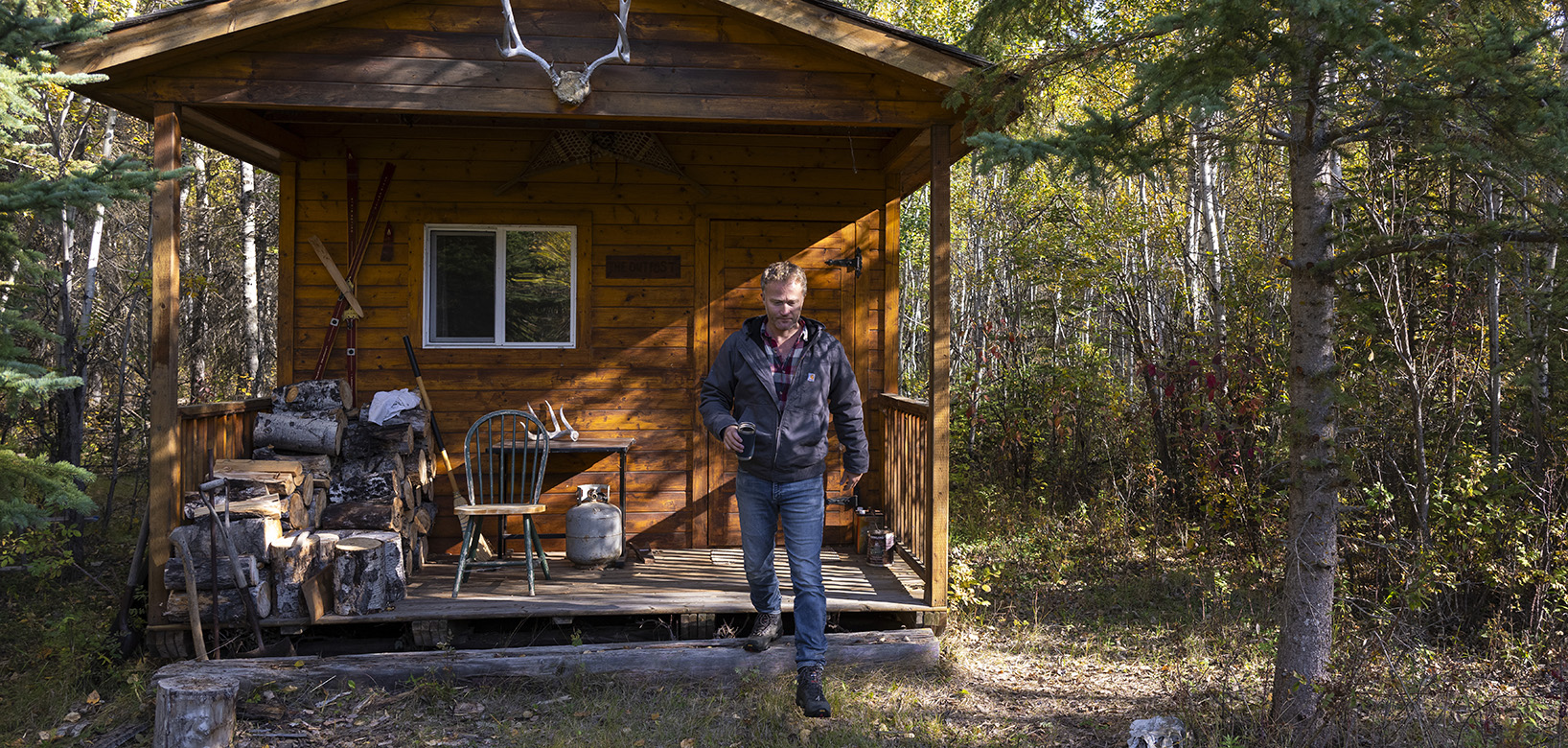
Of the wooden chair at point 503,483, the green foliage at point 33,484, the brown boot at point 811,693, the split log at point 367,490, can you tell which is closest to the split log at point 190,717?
the green foliage at point 33,484

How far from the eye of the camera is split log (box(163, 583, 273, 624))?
479cm

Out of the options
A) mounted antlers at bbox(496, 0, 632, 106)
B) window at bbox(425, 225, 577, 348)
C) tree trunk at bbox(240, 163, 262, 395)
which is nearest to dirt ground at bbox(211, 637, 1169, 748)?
window at bbox(425, 225, 577, 348)

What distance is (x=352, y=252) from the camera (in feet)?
20.8

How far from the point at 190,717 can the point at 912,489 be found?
3876 mm

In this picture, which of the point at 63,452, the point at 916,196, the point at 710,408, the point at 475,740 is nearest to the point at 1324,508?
the point at 710,408

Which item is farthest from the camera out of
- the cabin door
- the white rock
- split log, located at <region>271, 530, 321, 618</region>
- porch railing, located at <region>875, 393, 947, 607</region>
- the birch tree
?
the cabin door

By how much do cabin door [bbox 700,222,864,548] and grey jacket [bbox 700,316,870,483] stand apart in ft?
7.10

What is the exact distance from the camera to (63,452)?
675 centimetres

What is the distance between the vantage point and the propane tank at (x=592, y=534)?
5879 mm

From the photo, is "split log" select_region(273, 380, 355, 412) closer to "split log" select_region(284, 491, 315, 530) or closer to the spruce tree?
"split log" select_region(284, 491, 315, 530)

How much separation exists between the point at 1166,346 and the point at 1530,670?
138 inches

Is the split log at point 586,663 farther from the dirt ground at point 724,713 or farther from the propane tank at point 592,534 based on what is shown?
the propane tank at point 592,534

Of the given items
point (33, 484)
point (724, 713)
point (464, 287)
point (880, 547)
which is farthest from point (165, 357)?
point (880, 547)

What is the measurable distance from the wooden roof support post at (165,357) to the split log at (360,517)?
2.48ft
